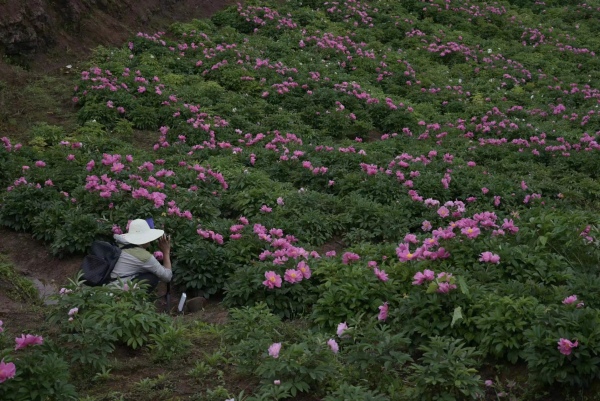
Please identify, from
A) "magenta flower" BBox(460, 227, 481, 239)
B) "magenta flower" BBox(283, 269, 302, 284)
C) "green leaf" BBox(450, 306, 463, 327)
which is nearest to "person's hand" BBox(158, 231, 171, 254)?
"magenta flower" BBox(283, 269, 302, 284)

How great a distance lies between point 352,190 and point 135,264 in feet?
12.8

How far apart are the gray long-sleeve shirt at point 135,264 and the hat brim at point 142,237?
0.07 meters

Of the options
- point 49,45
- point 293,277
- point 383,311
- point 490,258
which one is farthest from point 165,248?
point 49,45

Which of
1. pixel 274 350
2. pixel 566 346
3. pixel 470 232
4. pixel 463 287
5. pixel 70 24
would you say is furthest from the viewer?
pixel 70 24

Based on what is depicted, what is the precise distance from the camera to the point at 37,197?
815 cm

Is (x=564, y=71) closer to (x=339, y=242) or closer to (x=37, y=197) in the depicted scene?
(x=339, y=242)

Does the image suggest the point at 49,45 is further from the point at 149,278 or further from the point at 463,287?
the point at 463,287

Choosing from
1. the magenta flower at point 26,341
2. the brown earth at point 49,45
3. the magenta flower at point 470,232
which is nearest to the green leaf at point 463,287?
the magenta flower at point 470,232

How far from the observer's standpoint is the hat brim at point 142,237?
6.39 meters

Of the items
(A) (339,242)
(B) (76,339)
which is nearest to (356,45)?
(A) (339,242)

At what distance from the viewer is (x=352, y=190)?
364 inches

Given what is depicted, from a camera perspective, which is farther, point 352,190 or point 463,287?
point 352,190

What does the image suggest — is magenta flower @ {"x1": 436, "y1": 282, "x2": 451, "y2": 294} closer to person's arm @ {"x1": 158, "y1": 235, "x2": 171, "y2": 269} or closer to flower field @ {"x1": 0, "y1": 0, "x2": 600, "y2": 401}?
flower field @ {"x1": 0, "y1": 0, "x2": 600, "y2": 401}

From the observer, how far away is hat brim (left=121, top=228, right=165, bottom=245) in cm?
639
